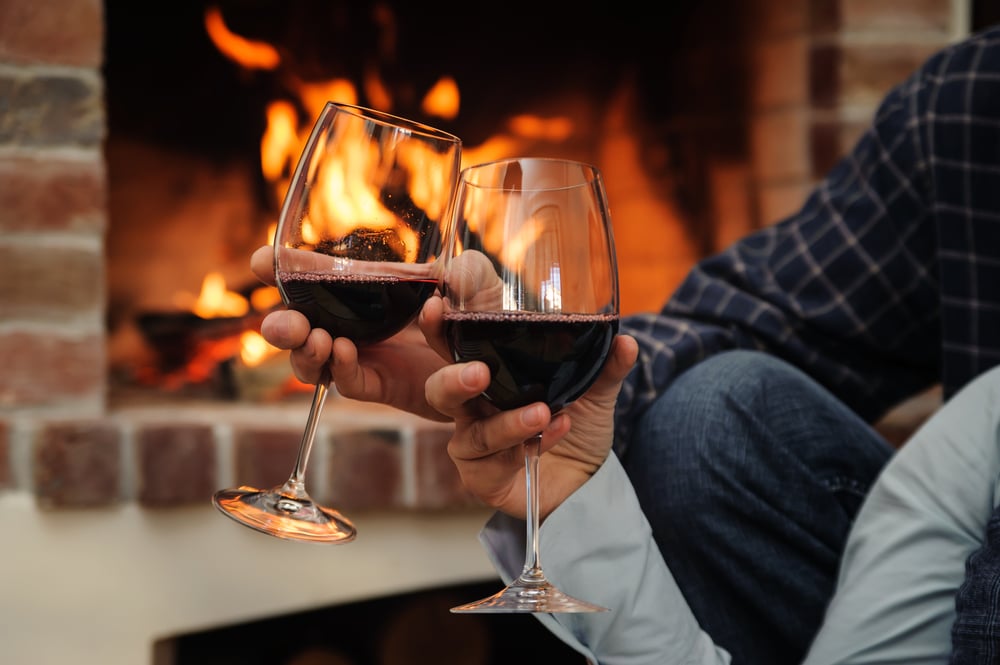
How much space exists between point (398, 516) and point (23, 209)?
652mm

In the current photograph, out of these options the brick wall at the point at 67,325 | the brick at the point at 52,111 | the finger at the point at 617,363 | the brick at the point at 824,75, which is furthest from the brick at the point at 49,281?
the brick at the point at 824,75

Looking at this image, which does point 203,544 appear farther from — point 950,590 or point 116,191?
point 950,590

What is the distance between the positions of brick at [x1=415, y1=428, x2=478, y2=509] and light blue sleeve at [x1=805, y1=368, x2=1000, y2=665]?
0.67 metres

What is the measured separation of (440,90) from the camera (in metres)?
2.02

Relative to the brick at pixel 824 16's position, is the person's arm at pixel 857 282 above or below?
below

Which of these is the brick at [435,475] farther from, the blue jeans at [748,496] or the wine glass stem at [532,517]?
the wine glass stem at [532,517]

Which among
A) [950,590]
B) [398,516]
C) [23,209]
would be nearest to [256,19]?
[23,209]

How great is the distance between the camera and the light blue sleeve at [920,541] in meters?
0.81

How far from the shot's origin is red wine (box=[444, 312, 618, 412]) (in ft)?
1.93

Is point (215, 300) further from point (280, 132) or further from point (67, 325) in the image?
point (67, 325)

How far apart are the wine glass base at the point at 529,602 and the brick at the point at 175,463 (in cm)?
86

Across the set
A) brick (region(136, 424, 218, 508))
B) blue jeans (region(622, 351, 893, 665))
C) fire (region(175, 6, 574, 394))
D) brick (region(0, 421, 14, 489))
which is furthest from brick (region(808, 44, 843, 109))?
brick (region(0, 421, 14, 489))

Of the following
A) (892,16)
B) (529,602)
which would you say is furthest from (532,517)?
(892,16)

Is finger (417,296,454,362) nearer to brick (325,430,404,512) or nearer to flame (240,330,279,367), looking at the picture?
brick (325,430,404,512)
